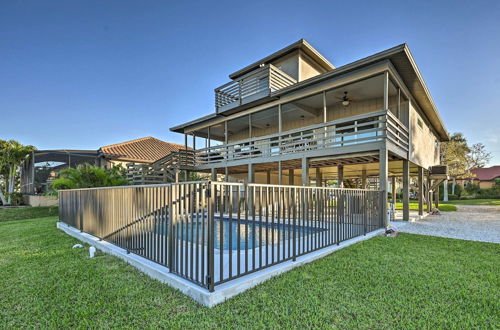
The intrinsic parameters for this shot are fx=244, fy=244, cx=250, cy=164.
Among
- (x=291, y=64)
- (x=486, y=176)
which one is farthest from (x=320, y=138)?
(x=486, y=176)

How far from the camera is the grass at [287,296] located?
255cm

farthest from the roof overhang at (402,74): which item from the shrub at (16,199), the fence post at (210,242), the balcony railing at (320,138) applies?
the shrub at (16,199)

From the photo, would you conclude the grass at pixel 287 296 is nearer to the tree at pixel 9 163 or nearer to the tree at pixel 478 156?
the tree at pixel 9 163

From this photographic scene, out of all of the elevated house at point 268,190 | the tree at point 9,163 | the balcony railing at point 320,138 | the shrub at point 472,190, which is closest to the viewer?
the elevated house at point 268,190

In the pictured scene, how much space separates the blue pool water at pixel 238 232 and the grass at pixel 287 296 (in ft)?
2.08

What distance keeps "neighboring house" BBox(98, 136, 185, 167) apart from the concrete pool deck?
1399cm

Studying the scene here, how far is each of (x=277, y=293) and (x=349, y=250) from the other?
277 centimetres

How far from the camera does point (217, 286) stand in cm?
308

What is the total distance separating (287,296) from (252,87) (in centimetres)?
1110

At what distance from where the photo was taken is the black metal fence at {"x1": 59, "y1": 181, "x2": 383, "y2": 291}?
319cm

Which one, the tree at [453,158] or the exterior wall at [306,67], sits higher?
the exterior wall at [306,67]

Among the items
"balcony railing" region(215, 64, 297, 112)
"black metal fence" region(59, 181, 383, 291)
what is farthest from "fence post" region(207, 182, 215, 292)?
"balcony railing" region(215, 64, 297, 112)

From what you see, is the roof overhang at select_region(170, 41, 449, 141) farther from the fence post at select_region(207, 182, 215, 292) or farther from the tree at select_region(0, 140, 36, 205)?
the tree at select_region(0, 140, 36, 205)

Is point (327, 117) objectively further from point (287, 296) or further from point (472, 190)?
point (472, 190)
